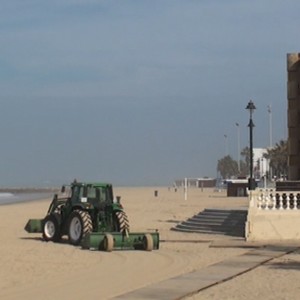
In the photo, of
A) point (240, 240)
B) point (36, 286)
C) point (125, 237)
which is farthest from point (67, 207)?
point (36, 286)

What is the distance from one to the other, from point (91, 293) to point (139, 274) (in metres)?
3.20

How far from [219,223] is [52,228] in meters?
7.14

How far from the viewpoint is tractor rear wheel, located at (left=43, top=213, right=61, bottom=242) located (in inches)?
993

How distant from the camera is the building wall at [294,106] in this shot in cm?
3375

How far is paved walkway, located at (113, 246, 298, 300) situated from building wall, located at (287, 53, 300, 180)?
12.7 meters

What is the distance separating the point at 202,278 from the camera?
51.3 feet

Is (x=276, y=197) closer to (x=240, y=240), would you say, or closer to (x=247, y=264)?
(x=240, y=240)

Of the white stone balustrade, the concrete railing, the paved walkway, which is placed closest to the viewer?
the paved walkway

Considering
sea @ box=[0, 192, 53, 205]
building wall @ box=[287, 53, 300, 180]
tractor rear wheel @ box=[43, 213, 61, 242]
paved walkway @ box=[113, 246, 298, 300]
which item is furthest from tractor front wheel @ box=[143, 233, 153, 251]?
sea @ box=[0, 192, 53, 205]

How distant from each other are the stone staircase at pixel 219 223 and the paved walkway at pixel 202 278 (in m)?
6.40

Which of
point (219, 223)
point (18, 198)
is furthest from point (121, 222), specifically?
point (18, 198)

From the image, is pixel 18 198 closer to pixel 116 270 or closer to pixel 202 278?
pixel 116 270

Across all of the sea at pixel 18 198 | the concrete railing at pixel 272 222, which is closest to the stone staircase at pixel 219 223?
the concrete railing at pixel 272 222

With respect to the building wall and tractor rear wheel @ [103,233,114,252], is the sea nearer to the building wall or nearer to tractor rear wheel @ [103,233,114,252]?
the building wall
